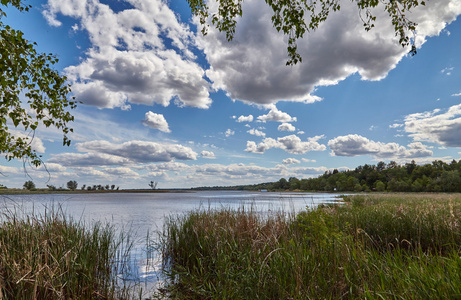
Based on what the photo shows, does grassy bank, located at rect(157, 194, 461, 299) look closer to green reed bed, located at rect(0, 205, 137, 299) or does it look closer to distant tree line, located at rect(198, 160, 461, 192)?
green reed bed, located at rect(0, 205, 137, 299)

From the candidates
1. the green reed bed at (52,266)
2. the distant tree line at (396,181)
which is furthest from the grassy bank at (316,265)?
the distant tree line at (396,181)

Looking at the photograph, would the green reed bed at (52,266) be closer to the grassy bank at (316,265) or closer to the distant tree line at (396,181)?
the grassy bank at (316,265)

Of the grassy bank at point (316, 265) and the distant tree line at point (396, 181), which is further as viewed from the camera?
the distant tree line at point (396, 181)

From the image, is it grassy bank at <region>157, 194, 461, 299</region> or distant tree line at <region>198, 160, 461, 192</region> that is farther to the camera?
distant tree line at <region>198, 160, 461, 192</region>

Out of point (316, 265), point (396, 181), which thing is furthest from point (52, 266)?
point (396, 181)

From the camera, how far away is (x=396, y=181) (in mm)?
93312

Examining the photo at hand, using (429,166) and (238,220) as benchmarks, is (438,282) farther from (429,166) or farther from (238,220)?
(429,166)

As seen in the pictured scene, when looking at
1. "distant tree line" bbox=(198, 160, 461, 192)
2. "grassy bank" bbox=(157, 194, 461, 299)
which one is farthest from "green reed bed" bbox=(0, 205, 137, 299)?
"distant tree line" bbox=(198, 160, 461, 192)

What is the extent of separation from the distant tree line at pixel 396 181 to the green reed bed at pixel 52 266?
9552 centimetres

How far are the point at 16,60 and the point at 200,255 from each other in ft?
22.1

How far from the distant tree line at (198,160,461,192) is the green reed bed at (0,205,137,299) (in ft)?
313

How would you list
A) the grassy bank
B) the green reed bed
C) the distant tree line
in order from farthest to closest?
the distant tree line < the green reed bed < the grassy bank

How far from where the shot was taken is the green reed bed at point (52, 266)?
4535 mm

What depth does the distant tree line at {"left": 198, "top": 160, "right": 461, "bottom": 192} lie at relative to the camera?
77250mm
